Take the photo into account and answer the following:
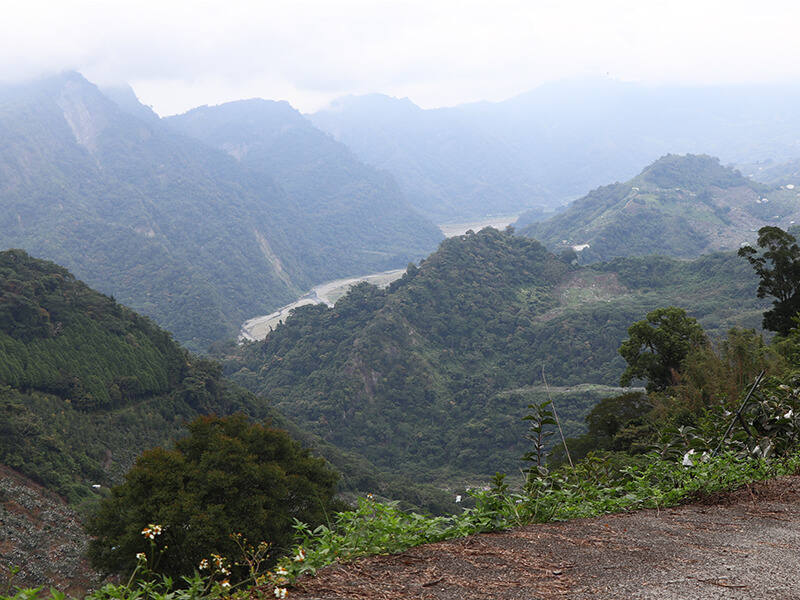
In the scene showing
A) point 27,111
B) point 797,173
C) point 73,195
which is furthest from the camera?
point 797,173

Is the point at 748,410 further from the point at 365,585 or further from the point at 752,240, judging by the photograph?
the point at 752,240

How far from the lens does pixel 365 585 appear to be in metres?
2.62

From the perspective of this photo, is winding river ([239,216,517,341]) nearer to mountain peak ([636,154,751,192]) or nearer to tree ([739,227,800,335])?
mountain peak ([636,154,751,192])

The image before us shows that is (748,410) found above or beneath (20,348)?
above

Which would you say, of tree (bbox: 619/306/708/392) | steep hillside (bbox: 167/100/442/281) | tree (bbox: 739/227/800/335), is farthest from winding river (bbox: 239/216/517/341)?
tree (bbox: 739/227/800/335)

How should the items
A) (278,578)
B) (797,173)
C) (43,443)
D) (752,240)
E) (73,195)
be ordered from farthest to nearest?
(797,173)
(73,195)
(752,240)
(43,443)
(278,578)

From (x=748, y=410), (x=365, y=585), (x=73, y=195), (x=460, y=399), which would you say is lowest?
(x=460, y=399)

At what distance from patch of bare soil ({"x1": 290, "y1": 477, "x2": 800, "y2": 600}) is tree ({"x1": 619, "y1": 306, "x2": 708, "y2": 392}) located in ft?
67.0

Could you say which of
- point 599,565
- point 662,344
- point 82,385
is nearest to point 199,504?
point 599,565

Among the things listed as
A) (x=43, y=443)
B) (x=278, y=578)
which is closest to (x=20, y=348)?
(x=43, y=443)

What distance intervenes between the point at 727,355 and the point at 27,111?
16830 cm

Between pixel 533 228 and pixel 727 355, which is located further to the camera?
pixel 533 228

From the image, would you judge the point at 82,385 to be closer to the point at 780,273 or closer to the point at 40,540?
the point at 40,540

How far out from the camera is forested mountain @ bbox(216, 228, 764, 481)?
153ft
